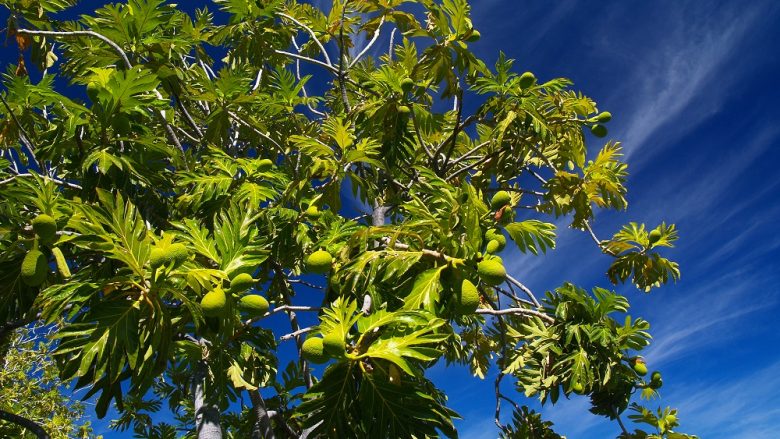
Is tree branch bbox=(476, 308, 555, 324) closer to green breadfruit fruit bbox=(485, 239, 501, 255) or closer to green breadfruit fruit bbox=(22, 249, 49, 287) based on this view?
green breadfruit fruit bbox=(485, 239, 501, 255)

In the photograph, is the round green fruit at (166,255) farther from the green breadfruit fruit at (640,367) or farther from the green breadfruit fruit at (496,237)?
the green breadfruit fruit at (640,367)

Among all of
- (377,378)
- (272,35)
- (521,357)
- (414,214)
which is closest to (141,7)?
(272,35)

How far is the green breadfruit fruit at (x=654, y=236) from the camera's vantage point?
4566mm

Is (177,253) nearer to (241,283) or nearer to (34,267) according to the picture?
(241,283)

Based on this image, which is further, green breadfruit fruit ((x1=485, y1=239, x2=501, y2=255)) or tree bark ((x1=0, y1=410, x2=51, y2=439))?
tree bark ((x1=0, y1=410, x2=51, y2=439))

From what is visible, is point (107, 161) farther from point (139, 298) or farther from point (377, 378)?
point (377, 378)

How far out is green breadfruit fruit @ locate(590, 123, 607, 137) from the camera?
14.9 feet

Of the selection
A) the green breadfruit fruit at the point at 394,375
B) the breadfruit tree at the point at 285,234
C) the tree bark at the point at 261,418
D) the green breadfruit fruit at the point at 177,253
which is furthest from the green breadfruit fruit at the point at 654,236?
the green breadfruit fruit at the point at 177,253

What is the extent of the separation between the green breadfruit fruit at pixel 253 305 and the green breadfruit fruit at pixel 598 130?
3.55 meters

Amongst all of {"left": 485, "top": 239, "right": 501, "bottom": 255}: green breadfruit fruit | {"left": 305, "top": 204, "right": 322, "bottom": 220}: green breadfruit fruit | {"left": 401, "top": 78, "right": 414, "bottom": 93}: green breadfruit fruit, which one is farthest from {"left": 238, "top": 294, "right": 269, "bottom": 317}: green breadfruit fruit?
{"left": 401, "top": 78, "right": 414, "bottom": 93}: green breadfruit fruit

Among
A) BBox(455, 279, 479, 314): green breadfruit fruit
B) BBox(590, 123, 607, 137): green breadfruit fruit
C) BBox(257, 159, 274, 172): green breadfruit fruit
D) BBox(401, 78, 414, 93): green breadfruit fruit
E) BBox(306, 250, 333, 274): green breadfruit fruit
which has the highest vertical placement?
BBox(590, 123, 607, 137): green breadfruit fruit

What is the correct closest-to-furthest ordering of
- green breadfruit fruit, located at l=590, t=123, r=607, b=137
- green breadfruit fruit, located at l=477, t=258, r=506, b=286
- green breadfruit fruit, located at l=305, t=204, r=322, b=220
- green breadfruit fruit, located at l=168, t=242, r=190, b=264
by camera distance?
green breadfruit fruit, located at l=168, t=242, r=190, b=264 < green breadfruit fruit, located at l=477, t=258, r=506, b=286 < green breadfruit fruit, located at l=305, t=204, r=322, b=220 < green breadfruit fruit, located at l=590, t=123, r=607, b=137

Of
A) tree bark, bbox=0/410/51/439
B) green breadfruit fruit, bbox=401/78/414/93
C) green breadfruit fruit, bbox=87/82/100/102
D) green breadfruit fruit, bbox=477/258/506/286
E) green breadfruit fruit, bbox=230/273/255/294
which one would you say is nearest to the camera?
green breadfruit fruit, bbox=230/273/255/294

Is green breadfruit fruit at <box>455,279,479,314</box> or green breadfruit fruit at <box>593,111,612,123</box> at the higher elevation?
green breadfruit fruit at <box>593,111,612,123</box>
